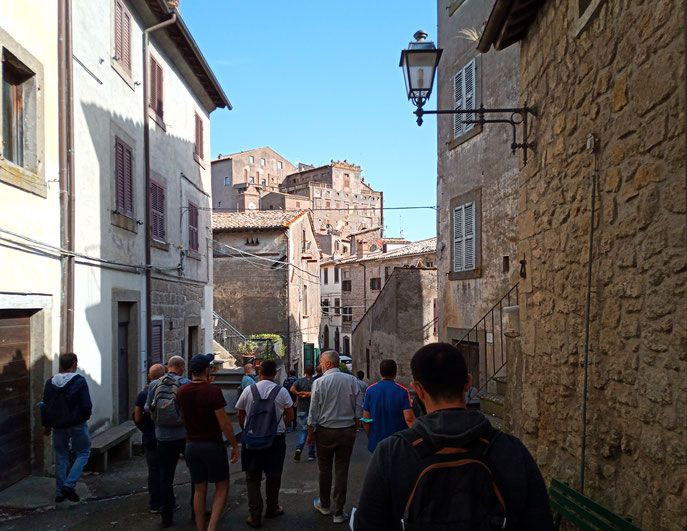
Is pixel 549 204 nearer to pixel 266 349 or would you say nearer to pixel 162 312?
pixel 162 312

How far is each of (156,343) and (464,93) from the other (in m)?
7.95

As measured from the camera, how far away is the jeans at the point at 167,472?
214 inches

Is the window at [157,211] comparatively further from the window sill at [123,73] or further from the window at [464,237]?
the window at [464,237]

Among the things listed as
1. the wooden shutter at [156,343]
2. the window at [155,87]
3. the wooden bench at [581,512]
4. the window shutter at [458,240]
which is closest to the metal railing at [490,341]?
the window shutter at [458,240]

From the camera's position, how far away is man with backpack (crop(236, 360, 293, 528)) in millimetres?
5438

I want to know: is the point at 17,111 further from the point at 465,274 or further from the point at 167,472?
the point at 465,274

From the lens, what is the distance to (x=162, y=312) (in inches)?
467

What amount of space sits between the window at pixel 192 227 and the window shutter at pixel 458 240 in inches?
249

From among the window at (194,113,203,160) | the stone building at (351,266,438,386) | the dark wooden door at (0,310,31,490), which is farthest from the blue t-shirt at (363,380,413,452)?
the window at (194,113,203,160)

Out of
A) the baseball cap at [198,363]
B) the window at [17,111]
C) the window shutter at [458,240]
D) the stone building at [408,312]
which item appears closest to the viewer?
the baseball cap at [198,363]

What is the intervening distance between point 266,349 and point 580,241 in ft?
59.3

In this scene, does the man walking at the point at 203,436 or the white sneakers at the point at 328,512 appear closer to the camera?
the man walking at the point at 203,436

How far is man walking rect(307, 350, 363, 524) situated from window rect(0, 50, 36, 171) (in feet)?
14.5

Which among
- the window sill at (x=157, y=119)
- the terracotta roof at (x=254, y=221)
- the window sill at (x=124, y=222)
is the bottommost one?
the window sill at (x=124, y=222)
